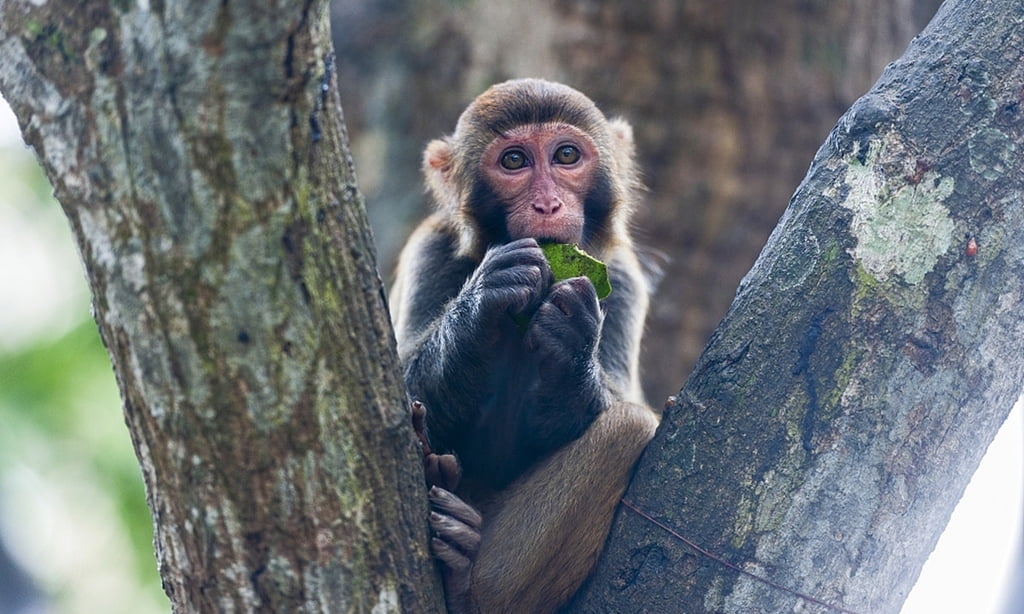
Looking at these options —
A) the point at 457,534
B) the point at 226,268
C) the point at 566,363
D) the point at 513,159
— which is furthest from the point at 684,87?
the point at 226,268

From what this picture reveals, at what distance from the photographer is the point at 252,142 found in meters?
2.79

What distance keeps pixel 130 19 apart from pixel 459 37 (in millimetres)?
6587

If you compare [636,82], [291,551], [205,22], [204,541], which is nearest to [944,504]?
[291,551]

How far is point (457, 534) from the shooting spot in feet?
13.2

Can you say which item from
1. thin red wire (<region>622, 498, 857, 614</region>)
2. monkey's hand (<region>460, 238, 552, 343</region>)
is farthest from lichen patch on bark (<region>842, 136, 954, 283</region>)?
monkey's hand (<region>460, 238, 552, 343</region>)

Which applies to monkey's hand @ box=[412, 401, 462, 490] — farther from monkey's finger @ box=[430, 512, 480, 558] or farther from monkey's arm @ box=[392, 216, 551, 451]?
monkey's arm @ box=[392, 216, 551, 451]

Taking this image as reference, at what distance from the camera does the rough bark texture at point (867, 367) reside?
3.40 m

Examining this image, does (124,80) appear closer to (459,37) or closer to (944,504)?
(944,504)

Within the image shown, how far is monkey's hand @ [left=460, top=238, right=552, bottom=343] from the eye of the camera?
14.1ft

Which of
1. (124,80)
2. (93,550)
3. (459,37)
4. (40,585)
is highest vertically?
(459,37)

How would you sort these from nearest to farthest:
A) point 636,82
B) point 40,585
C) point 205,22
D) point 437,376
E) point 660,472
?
→ 1. point 205,22
2. point 660,472
3. point 437,376
4. point 636,82
5. point 40,585

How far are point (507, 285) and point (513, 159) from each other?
1.45 m

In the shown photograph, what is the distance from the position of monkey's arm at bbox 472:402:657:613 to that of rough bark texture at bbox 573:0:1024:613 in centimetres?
50

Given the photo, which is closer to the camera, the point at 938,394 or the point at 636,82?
the point at 938,394
